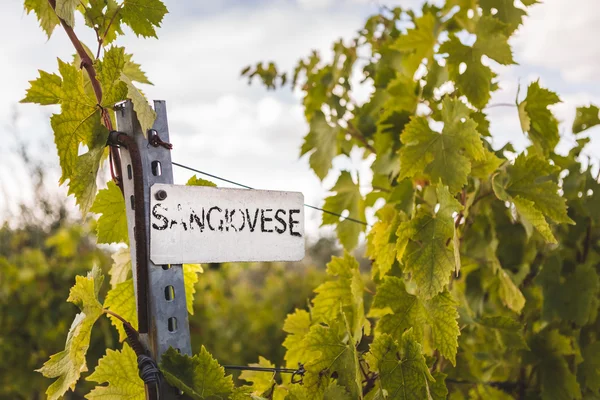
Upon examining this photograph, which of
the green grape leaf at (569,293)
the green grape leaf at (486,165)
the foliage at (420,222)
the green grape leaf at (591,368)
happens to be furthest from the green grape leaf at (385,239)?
the green grape leaf at (591,368)

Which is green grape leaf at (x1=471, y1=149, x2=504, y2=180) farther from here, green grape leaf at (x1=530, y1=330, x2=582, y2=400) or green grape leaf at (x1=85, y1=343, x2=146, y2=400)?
green grape leaf at (x1=85, y1=343, x2=146, y2=400)

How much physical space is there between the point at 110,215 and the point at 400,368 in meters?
0.60

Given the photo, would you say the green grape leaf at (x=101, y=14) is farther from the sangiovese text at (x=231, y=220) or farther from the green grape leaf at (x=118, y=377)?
the green grape leaf at (x=118, y=377)

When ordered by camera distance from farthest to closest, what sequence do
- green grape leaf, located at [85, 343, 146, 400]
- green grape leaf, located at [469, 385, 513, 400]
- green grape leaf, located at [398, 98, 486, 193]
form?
green grape leaf, located at [469, 385, 513, 400] → green grape leaf, located at [398, 98, 486, 193] → green grape leaf, located at [85, 343, 146, 400]

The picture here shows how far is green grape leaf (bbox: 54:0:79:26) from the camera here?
86cm

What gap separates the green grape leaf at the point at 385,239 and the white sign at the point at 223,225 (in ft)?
0.88

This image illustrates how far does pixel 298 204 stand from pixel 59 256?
12.7 ft

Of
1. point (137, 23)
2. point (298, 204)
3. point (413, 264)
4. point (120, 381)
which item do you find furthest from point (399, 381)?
point (137, 23)

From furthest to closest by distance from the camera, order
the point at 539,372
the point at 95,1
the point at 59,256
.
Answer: the point at 59,256, the point at 539,372, the point at 95,1

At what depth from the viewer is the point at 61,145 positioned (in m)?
0.85

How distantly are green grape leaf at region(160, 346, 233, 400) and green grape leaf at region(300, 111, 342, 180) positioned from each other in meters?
0.98

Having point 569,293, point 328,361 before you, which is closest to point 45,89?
point 328,361

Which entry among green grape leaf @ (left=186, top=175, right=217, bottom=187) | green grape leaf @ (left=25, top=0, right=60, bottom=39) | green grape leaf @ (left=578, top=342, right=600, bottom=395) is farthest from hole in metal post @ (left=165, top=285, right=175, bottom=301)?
green grape leaf @ (left=578, top=342, right=600, bottom=395)

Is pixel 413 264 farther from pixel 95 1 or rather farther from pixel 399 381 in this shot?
pixel 95 1
